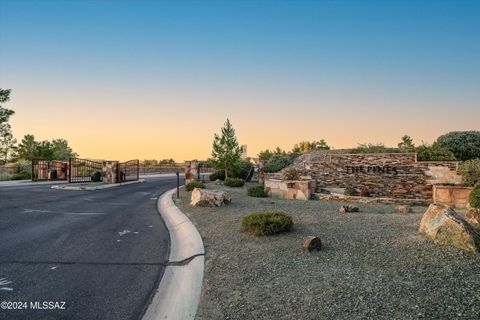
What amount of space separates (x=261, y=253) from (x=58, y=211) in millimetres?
9585

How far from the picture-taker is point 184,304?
4.34 m

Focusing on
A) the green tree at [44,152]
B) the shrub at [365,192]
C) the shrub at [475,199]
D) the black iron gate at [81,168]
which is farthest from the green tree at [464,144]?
the green tree at [44,152]

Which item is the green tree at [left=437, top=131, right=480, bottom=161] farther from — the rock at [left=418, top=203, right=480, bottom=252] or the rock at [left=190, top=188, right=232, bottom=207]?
the rock at [left=418, top=203, right=480, bottom=252]

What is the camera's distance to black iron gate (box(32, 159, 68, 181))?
2859 cm

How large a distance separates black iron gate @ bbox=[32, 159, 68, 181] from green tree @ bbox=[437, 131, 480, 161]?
108 feet

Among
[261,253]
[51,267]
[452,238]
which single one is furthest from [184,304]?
[452,238]

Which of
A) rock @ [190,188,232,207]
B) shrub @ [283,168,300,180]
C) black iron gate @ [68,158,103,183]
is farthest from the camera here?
black iron gate @ [68,158,103,183]

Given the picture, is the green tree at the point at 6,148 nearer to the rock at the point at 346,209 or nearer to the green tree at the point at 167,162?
the green tree at the point at 167,162

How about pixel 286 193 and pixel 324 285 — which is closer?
pixel 324 285

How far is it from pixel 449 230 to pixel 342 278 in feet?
8.99

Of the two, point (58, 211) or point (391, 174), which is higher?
point (391, 174)

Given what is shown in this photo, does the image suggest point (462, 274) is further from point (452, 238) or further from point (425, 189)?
point (425, 189)

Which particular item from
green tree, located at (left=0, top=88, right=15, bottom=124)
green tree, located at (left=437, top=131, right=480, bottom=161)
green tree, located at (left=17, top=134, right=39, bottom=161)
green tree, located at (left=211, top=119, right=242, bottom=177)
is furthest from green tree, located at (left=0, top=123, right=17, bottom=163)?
green tree, located at (left=437, top=131, right=480, bottom=161)

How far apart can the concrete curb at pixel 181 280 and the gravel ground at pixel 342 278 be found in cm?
18
